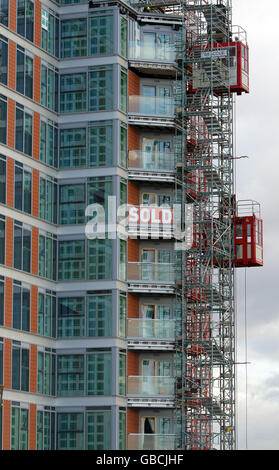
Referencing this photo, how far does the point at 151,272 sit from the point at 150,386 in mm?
6602

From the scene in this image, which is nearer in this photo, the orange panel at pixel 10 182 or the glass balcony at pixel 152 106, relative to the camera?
the orange panel at pixel 10 182

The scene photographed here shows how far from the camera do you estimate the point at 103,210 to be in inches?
2640

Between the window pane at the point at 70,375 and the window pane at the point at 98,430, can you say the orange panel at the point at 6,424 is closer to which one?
the window pane at the point at 70,375

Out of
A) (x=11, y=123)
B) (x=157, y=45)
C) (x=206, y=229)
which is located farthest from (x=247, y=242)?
(x=11, y=123)

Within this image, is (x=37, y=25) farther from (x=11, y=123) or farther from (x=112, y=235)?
(x=112, y=235)

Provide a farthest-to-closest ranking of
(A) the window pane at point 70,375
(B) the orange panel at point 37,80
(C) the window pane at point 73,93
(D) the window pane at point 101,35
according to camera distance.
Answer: (D) the window pane at point 101,35, (C) the window pane at point 73,93, (B) the orange panel at point 37,80, (A) the window pane at point 70,375

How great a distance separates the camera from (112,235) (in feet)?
219

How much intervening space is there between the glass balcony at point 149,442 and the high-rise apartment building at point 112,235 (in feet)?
0.28

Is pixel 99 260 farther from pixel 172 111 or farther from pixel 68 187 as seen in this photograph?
pixel 172 111

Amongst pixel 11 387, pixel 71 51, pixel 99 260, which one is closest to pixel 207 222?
pixel 99 260

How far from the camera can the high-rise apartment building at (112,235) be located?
63906mm

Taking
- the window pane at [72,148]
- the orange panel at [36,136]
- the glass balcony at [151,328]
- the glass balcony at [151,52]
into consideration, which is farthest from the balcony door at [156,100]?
the glass balcony at [151,328]

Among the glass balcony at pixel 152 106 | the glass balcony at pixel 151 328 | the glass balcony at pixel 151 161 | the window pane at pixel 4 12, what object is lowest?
the glass balcony at pixel 151 328
